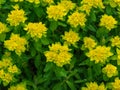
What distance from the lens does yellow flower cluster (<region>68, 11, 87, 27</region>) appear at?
2303 mm

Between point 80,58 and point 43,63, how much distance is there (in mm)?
251

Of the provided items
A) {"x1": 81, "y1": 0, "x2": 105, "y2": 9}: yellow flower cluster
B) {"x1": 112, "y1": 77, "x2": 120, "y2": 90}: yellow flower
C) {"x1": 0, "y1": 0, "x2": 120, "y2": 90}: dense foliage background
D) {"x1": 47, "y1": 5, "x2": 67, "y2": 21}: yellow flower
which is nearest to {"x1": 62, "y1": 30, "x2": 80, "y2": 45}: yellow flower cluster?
{"x1": 0, "y1": 0, "x2": 120, "y2": 90}: dense foliage background

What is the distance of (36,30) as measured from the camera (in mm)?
2197

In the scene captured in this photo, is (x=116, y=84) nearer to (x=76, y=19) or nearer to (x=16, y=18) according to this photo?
(x=76, y=19)

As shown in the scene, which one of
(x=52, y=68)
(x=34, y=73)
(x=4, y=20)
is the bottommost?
(x=34, y=73)

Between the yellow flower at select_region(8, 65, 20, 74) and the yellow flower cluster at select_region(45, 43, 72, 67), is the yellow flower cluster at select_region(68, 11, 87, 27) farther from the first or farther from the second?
the yellow flower at select_region(8, 65, 20, 74)

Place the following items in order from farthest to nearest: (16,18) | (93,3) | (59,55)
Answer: (93,3) < (16,18) < (59,55)

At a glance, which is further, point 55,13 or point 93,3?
point 93,3

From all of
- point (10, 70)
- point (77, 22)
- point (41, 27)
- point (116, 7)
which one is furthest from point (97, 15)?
point (10, 70)

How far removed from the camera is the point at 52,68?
2.20 meters

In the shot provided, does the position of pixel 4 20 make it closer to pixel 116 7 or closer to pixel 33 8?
pixel 33 8

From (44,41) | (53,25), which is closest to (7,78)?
(44,41)

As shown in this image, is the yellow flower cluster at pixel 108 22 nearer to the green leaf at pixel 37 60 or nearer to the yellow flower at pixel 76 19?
the yellow flower at pixel 76 19

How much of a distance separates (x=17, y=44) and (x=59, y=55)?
268 mm
